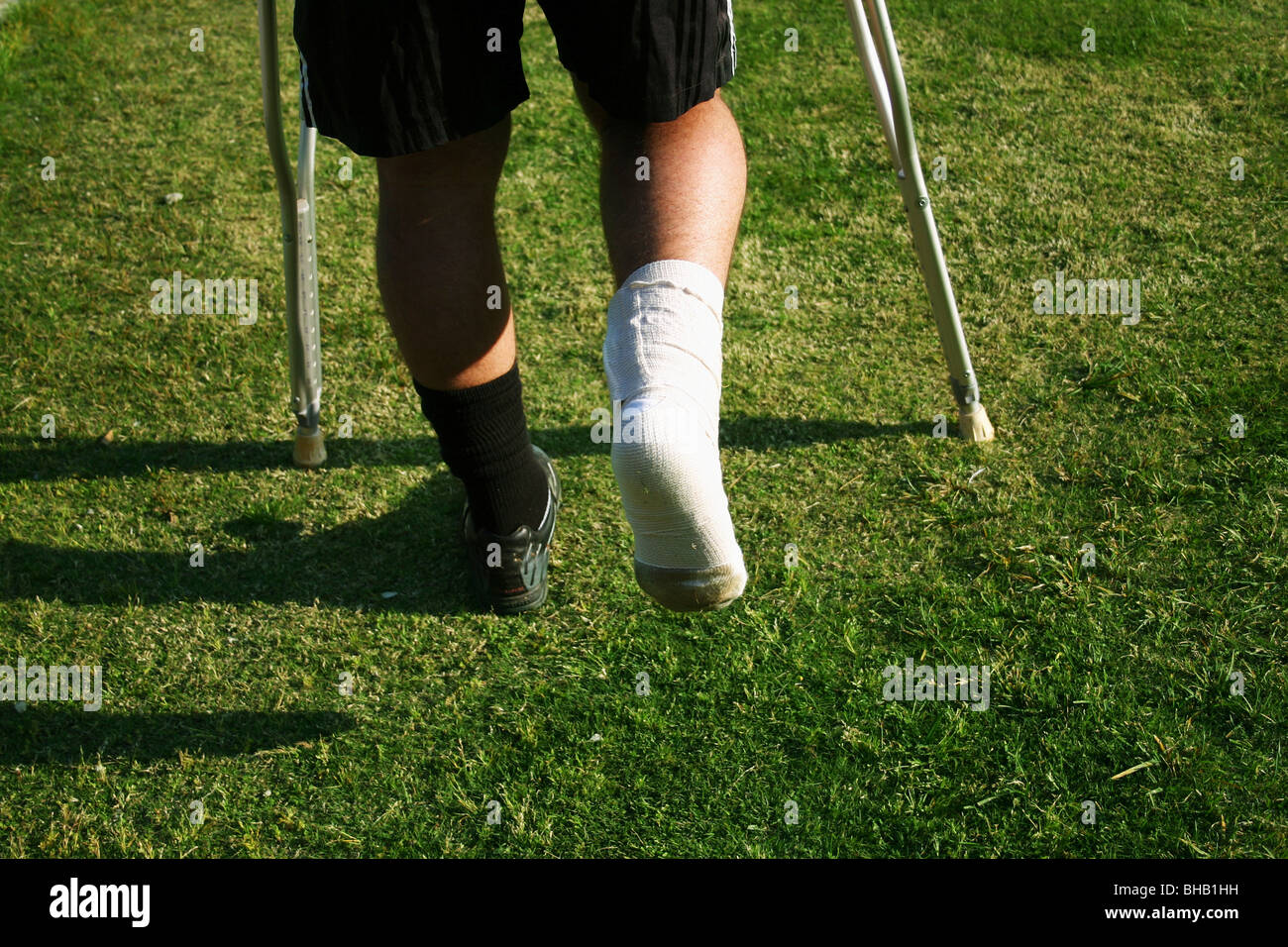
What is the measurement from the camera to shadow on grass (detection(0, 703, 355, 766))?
216 centimetres

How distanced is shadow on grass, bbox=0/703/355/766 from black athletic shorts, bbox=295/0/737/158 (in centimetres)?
116

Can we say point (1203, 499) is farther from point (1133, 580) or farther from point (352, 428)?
point (352, 428)

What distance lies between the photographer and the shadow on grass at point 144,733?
2160mm

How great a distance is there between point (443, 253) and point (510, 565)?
2.39ft

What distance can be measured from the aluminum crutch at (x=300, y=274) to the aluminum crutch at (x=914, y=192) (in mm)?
Answer: 1185

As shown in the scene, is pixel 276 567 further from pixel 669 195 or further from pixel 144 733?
pixel 669 195

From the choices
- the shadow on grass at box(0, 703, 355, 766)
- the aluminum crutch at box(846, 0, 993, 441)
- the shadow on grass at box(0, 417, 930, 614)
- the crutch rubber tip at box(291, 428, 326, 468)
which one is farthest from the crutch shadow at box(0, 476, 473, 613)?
the aluminum crutch at box(846, 0, 993, 441)

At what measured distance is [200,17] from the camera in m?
4.68

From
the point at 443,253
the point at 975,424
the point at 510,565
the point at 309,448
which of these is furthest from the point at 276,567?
the point at 975,424

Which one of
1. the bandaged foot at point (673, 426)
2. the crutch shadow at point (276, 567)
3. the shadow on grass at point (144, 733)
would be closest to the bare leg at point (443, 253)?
the bandaged foot at point (673, 426)

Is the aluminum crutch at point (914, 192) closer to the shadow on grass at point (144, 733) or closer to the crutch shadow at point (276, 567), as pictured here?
the crutch shadow at point (276, 567)

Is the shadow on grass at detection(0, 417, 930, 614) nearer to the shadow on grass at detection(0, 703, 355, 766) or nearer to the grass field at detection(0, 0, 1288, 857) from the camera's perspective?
the grass field at detection(0, 0, 1288, 857)

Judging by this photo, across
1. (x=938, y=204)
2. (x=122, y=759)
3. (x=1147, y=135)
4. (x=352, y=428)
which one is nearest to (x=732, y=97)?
(x=938, y=204)

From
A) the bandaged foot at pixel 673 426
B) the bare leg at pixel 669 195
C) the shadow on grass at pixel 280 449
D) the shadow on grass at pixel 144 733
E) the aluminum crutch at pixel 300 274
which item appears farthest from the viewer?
the shadow on grass at pixel 280 449
